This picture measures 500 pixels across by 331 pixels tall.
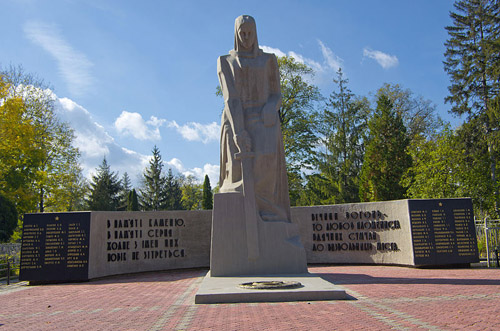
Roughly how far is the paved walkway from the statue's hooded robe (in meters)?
2.42

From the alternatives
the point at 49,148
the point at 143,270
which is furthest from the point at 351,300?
the point at 49,148

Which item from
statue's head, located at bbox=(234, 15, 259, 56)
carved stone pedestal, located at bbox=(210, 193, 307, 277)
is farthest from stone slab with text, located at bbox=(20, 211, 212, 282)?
statue's head, located at bbox=(234, 15, 259, 56)

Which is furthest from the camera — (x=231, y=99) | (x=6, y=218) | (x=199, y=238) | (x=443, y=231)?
(x=6, y=218)

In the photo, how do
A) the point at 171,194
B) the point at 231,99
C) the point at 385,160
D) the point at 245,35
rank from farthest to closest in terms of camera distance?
1. the point at 171,194
2. the point at 385,160
3. the point at 245,35
4. the point at 231,99

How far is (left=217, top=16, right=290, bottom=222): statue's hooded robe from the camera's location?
374 inches

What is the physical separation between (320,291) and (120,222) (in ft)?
26.8

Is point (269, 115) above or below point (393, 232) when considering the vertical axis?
above

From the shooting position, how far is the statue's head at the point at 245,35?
9.77 meters

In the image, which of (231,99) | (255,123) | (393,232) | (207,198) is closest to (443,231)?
(393,232)

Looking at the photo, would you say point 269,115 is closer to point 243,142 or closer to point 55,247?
point 243,142

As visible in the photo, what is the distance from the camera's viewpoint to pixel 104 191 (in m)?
41.2

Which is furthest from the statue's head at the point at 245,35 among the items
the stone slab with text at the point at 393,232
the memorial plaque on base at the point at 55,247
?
the memorial plaque on base at the point at 55,247

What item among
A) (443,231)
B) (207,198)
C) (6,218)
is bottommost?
(443,231)

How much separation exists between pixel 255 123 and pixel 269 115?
0.37 metres
